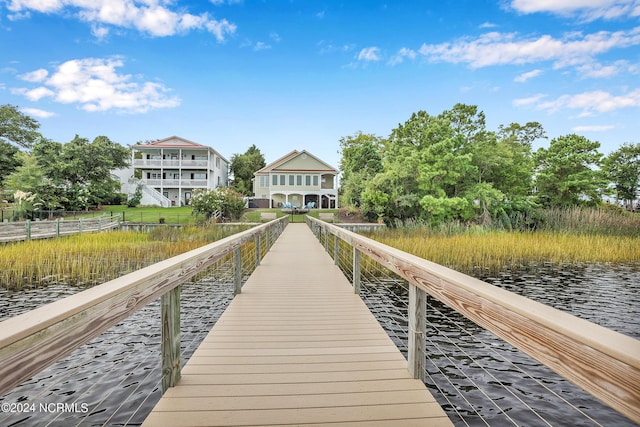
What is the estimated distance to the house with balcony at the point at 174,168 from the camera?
34594 millimetres

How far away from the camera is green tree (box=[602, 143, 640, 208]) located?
32094 millimetres

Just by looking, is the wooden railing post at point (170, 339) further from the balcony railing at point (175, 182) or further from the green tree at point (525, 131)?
the green tree at point (525, 131)

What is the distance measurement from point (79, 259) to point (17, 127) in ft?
100

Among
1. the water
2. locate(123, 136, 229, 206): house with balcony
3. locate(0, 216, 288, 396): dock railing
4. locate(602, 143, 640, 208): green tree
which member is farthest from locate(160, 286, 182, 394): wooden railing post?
locate(602, 143, 640, 208): green tree

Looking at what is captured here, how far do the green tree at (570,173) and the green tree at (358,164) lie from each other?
10838mm

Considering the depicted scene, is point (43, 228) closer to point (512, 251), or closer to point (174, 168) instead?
point (512, 251)

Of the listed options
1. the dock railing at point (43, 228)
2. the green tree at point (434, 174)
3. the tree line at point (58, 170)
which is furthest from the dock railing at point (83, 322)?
the tree line at point (58, 170)

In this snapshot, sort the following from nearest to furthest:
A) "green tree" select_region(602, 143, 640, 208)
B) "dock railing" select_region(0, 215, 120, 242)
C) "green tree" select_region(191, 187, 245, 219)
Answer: "dock railing" select_region(0, 215, 120, 242)
"green tree" select_region(191, 187, 245, 219)
"green tree" select_region(602, 143, 640, 208)

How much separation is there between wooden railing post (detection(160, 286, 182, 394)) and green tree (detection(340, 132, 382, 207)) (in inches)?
816

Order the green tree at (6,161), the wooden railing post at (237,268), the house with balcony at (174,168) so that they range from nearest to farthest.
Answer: the wooden railing post at (237,268) < the green tree at (6,161) < the house with balcony at (174,168)

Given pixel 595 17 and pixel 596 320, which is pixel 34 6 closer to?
pixel 596 320

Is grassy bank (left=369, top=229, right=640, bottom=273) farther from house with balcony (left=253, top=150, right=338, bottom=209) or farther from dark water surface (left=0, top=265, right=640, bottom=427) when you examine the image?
house with balcony (left=253, top=150, right=338, bottom=209)

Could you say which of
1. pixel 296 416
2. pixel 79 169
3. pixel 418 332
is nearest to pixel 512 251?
pixel 418 332

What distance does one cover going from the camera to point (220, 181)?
41.5m
